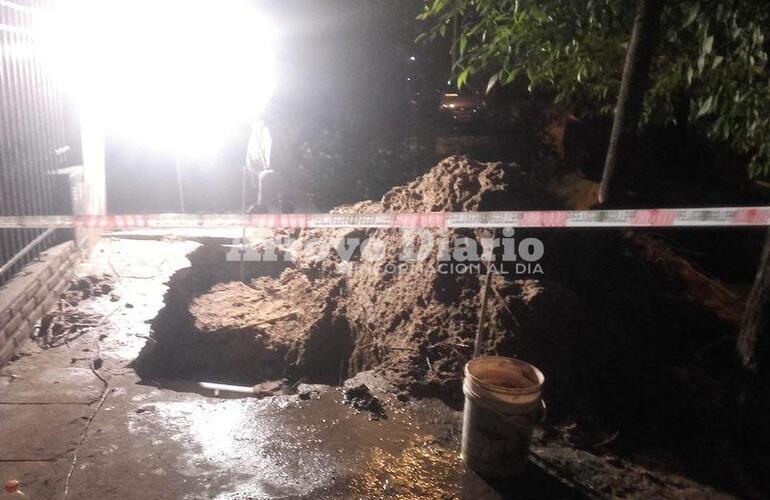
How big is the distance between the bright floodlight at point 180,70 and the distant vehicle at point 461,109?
734cm

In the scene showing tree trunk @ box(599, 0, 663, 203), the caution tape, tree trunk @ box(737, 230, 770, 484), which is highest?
tree trunk @ box(599, 0, 663, 203)

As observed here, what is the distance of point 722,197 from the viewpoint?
9586mm

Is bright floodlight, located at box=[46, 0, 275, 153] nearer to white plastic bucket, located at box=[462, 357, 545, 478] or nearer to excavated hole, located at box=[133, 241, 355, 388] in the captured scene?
excavated hole, located at box=[133, 241, 355, 388]

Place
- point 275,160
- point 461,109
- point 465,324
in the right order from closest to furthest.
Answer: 1. point 465,324
2. point 275,160
3. point 461,109

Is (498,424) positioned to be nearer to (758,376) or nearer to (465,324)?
(465,324)

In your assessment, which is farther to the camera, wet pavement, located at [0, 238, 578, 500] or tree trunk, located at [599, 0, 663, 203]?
tree trunk, located at [599, 0, 663, 203]

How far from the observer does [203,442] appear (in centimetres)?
355

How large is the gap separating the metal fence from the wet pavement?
4.73 ft

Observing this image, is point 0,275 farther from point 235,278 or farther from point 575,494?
point 575,494

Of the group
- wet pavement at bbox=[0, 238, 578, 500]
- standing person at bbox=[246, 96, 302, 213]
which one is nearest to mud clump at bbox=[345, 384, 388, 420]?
wet pavement at bbox=[0, 238, 578, 500]

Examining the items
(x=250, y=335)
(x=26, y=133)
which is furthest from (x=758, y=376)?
(x=26, y=133)

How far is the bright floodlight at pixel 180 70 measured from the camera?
9453mm

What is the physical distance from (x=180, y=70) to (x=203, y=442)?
8.53 meters

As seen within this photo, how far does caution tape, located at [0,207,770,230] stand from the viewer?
3.56 meters
